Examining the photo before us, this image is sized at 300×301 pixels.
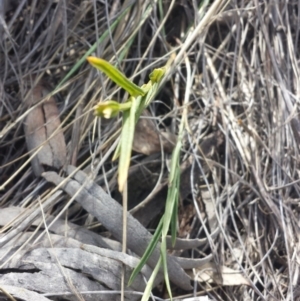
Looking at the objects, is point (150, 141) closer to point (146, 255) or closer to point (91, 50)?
point (91, 50)

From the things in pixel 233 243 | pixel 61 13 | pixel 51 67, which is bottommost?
pixel 233 243

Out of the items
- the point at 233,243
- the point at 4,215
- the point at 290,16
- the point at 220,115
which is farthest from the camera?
the point at 290,16

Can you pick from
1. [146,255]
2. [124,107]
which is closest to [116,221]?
[146,255]

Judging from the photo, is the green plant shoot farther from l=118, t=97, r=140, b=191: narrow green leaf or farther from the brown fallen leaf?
the brown fallen leaf

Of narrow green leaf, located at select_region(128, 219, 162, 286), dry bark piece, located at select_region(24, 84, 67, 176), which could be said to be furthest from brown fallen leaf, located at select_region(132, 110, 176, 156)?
narrow green leaf, located at select_region(128, 219, 162, 286)

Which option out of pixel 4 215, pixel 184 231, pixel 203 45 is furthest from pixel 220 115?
pixel 4 215

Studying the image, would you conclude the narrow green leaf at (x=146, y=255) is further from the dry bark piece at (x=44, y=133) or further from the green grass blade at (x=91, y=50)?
the green grass blade at (x=91, y=50)

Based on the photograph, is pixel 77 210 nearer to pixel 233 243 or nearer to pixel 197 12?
pixel 233 243
